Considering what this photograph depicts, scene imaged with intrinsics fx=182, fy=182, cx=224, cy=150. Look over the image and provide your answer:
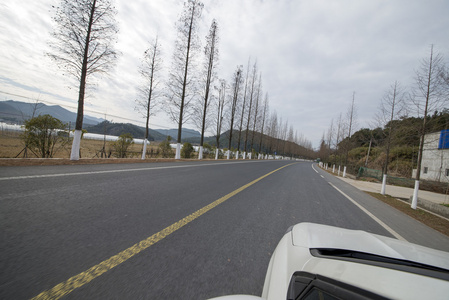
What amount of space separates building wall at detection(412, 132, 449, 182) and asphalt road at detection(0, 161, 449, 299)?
59.9ft

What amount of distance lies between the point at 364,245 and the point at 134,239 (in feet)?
7.33

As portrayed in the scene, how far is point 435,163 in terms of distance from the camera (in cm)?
1672

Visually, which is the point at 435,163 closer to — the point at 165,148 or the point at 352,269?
the point at 352,269

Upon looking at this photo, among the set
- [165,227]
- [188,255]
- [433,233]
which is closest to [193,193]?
[165,227]

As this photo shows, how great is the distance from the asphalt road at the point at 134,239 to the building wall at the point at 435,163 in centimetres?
1827

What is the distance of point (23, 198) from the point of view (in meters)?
2.91

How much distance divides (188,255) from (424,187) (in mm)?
21296

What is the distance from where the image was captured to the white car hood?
1123 millimetres

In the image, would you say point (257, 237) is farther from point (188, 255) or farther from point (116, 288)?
point (116, 288)

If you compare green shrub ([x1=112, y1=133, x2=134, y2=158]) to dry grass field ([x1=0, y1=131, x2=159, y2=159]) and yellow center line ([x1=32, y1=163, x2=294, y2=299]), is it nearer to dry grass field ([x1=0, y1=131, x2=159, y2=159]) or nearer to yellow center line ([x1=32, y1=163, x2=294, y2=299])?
dry grass field ([x1=0, y1=131, x2=159, y2=159])

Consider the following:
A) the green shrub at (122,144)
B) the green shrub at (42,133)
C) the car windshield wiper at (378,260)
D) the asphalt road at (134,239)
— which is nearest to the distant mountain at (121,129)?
A: the green shrub at (122,144)

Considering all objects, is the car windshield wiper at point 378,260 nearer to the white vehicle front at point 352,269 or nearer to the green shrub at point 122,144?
the white vehicle front at point 352,269

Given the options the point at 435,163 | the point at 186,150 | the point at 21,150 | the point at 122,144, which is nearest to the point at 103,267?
the point at 21,150

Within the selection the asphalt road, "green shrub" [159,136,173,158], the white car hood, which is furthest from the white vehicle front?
"green shrub" [159,136,173,158]
